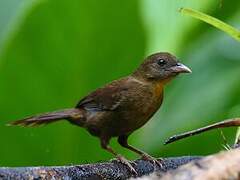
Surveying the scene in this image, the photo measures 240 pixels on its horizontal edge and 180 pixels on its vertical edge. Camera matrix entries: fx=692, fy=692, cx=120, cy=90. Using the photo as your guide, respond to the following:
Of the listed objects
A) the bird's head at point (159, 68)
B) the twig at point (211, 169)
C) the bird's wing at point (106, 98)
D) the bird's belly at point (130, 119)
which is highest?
the twig at point (211, 169)

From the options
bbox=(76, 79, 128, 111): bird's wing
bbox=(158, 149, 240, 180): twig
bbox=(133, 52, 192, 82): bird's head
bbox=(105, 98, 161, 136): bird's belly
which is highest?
bbox=(158, 149, 240, 180): twig

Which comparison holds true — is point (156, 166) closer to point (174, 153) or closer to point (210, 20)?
point (210, 20)

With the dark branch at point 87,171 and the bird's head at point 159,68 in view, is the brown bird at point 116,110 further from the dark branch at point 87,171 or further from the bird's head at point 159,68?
the dark branch at point 87,171

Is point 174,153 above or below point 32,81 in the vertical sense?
below

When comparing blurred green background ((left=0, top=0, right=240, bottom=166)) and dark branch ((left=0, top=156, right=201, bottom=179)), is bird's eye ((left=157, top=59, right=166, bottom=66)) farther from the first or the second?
dark branch ((left=0, top=156, right=201, bottom=179))

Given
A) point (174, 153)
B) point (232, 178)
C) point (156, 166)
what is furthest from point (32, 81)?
point (232, 178)

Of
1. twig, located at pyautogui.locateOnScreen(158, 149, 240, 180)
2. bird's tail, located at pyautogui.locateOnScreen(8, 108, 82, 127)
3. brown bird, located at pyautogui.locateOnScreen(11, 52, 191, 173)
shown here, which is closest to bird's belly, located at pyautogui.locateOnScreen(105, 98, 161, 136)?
brown bird, located at pyautogui.locateOnScreen(11, 52, 191, 173)

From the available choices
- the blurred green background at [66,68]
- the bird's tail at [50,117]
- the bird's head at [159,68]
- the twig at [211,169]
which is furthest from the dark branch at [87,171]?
the blurred green background at [66,68]
